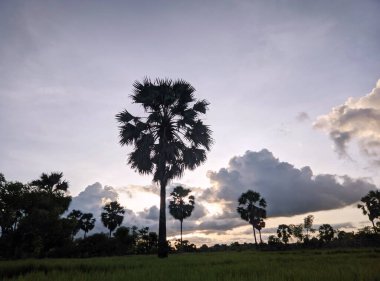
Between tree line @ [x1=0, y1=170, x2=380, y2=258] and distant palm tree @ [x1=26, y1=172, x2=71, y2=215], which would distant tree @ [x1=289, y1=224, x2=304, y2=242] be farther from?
distant palm tree @ [x1=26, y1=172, x2=71, y2=215]

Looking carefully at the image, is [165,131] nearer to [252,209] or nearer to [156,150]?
[156,150]

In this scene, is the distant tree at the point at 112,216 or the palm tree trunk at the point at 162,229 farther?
the distant tree at the point at 112,216

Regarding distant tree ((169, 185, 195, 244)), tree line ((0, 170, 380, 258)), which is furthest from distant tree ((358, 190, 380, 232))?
distant tree ((169, 185, 195, 244))

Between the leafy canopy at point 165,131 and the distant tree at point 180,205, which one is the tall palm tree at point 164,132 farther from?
the distant tree at point 180,205

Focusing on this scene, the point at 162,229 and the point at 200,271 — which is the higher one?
the point at 162,229

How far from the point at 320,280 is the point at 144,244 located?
7006 centimetres

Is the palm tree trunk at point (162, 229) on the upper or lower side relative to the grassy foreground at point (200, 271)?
upper

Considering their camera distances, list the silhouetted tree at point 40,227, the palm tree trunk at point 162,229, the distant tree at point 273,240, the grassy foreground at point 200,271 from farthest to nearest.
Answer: the distant tree at point 273,240, the silhouetted tree at point 40,227, the palm tree trunk at point 162,229, the grassy foreground at point 200,271

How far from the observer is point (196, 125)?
27.7m

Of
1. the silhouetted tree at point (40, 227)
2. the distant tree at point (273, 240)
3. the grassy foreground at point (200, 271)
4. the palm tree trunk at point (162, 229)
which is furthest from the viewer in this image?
the distant tree at point (273, 240)

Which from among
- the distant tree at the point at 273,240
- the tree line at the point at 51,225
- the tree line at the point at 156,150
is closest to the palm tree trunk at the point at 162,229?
the tree line at the point at 156,150

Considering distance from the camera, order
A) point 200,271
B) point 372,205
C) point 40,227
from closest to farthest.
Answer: point 200,271 < point 40,227 < point 372,205

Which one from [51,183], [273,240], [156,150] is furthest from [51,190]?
[273,240]

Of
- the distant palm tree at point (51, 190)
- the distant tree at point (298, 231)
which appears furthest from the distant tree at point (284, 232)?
the distant palm tree at point (51, 190)
